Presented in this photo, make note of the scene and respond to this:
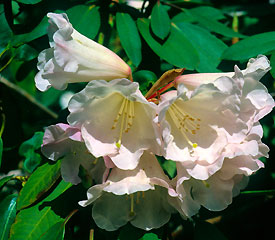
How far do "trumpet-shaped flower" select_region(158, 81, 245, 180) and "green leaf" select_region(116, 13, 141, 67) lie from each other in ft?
0.81

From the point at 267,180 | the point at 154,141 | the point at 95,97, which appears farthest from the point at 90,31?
the point at 267,180

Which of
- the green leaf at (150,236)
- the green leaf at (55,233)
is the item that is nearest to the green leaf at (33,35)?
the green leaf at (55,233)

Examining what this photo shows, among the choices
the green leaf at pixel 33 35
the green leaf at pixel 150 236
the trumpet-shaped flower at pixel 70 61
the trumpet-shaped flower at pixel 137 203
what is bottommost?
the green leaf at pixel 150 236

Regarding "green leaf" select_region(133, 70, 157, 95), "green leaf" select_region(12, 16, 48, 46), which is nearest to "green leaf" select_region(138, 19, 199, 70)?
"green leaf" select_region(133, 70, 157, 95)

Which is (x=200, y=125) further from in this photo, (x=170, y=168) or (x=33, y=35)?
(x=33, y=35)

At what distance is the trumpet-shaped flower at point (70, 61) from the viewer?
3.56 feet

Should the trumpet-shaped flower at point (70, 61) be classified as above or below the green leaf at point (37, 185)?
above

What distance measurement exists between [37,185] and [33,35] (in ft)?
1.58

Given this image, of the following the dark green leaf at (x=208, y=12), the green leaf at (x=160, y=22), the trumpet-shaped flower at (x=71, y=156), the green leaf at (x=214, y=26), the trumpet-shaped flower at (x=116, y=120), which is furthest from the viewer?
the dark green leaf at (x=208, y=12)

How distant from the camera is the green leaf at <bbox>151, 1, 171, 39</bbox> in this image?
144cm

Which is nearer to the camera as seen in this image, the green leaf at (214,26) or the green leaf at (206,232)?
the green leaf at (206,232)

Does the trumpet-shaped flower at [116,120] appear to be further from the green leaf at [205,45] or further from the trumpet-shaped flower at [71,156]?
the green leaf at [205,45]

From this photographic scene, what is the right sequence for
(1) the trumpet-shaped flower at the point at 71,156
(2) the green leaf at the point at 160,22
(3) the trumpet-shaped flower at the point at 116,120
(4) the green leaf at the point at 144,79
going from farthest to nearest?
1. (2) the green leaf at the point at 160,22
2. (4) the green leaf at the point at 144,79
3. (1) the trumpet-shaped flower at the point at 71,156
4. (3) the trumpet-shaped flower at the point at 116,120

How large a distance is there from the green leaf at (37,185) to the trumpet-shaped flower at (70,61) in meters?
0.27
